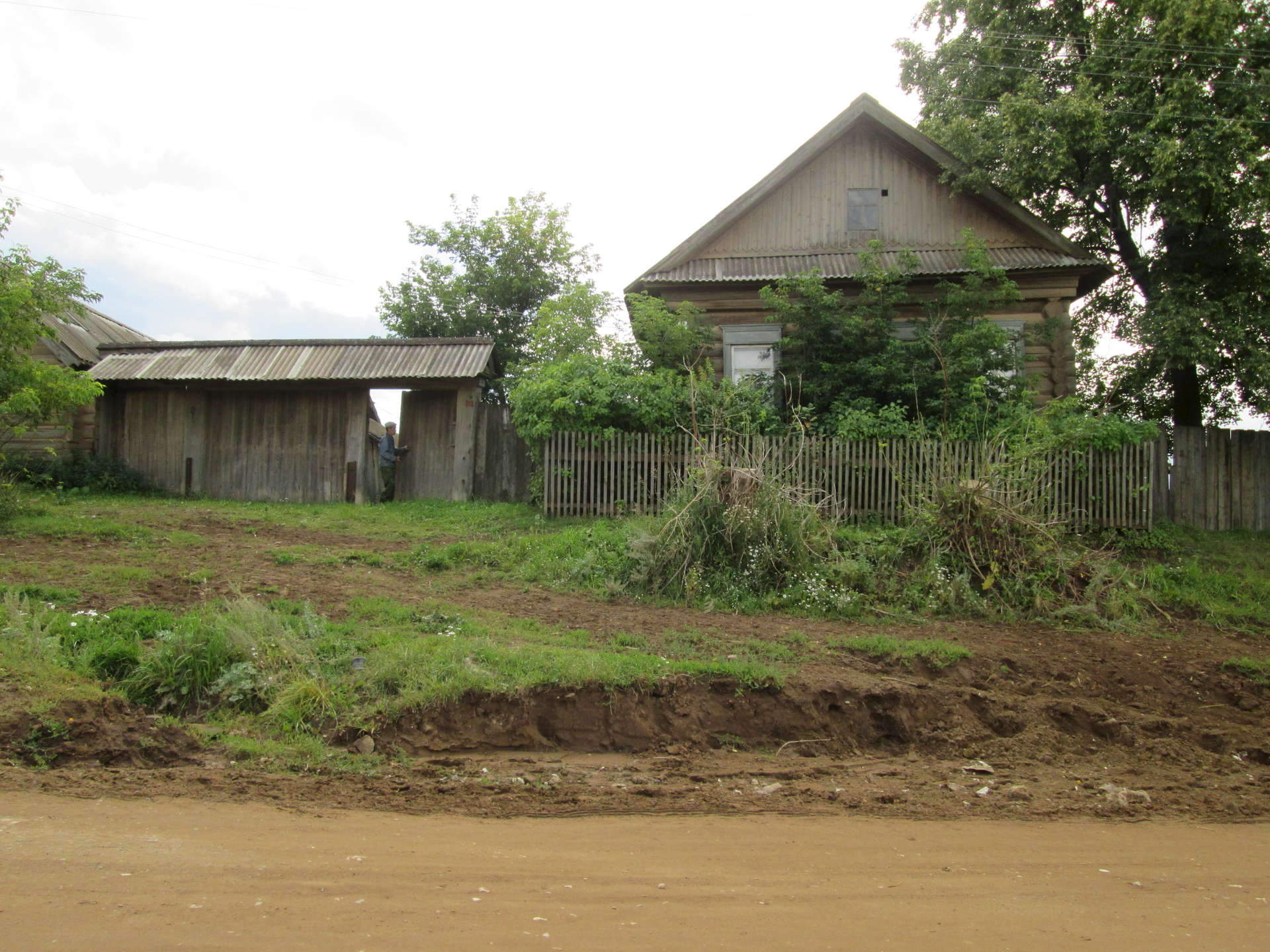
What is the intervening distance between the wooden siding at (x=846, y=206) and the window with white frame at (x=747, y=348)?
→ 169cm

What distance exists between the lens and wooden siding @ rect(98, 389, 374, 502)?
53.0 ft

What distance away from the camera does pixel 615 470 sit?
43.8 feet

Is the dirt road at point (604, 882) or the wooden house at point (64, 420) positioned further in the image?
the wooden house at point (64, 420)

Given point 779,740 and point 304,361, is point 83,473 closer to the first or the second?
point 304,361

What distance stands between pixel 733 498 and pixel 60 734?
6849 millimetres

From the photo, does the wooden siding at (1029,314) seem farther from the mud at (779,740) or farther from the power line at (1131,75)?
the mud at (779,740)

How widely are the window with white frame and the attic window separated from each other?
9.14 ft

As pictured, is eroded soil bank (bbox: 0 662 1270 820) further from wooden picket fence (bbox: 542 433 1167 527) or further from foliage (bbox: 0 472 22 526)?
foliage (bbox: 0 472 22 526)

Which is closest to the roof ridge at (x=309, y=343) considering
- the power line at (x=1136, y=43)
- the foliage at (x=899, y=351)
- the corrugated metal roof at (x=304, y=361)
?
the corrugated metal roof at (x=304, y=361)

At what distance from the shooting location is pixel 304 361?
641 inches

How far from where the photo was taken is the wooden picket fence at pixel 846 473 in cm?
1210

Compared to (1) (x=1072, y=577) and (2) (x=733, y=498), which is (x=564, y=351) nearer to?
(2) (x=733, y=498)

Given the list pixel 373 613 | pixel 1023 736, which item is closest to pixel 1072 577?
pixel 1023 736

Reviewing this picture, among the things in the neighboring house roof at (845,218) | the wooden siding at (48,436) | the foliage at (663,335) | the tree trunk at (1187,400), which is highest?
the neighboring house roof at (845,218)
